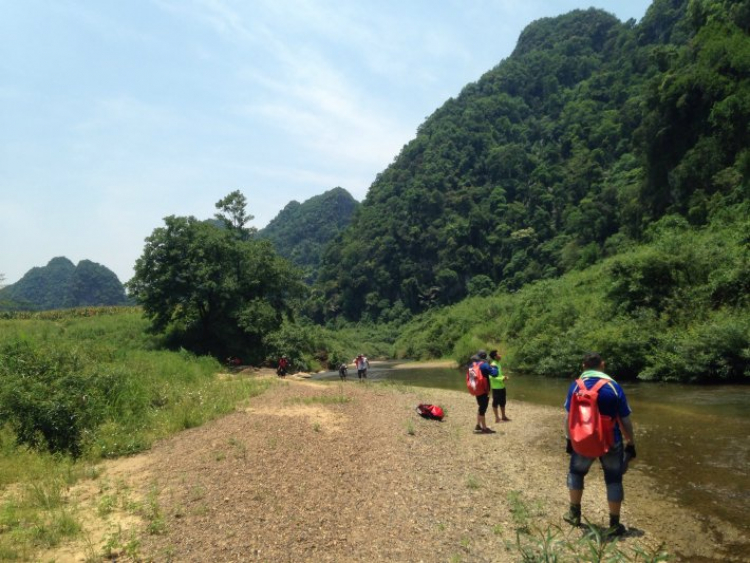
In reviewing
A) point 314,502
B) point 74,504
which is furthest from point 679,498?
point 74,504

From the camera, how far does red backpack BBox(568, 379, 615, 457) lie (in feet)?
20.9

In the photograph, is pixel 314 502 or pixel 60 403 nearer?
pixel 314 502

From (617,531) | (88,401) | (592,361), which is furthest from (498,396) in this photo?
(88,401)

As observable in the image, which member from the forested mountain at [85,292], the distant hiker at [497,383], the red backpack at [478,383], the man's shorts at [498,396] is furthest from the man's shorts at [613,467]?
the forested mountain at [85,292]

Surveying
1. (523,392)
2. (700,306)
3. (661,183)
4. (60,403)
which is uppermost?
(661,183)

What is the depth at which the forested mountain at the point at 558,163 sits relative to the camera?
46.0 metres

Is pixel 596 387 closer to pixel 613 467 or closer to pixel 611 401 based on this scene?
→ pixel 611 401

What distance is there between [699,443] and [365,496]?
803 centimetres

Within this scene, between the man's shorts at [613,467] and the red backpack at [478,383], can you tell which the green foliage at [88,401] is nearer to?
the red backpack at [478,383]

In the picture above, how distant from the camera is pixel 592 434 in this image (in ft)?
20.9

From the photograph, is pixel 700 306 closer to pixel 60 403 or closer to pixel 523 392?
pixel 523 392

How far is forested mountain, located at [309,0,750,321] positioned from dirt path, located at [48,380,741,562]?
130 ft

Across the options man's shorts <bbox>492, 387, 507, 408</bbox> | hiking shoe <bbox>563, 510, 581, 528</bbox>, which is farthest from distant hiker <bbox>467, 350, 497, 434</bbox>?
hiking shoe <bbox>563, 510, 581, 528</bbox>

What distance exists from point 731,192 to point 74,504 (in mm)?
48672
